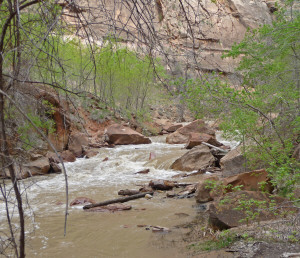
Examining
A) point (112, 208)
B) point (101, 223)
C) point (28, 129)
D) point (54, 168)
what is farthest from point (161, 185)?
point (54, 168)

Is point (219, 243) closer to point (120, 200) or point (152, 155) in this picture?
point (120, 200)

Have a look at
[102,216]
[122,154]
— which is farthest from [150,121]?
[102,216]

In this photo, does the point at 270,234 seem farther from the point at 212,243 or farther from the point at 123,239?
the point at 123,239

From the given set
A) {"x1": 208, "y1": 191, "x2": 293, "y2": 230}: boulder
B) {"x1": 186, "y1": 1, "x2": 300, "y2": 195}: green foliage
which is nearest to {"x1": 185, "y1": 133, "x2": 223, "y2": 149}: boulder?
{"x1": 186, "y1": 1, "x2": 300, "y2": 195}: green foliage

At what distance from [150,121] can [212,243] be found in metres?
23.3

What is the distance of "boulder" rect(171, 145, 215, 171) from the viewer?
10718 mm

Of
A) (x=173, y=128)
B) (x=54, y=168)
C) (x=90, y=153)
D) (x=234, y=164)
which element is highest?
(x=173, y=128)

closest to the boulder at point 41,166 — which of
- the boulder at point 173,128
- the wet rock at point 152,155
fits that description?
the wet rock at point 152,155

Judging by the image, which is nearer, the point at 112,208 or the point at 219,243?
the point at 219,243

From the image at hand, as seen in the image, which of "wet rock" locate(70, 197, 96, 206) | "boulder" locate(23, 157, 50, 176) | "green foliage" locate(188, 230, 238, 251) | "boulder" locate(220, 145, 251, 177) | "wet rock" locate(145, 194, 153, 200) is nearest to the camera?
"green foliage" locate(188, 230, 238, 251)

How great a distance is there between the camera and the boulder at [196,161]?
10718mm

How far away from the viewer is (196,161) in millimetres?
10922

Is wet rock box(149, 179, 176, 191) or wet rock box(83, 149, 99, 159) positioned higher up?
wet rock box(83, 149, 99, 159)

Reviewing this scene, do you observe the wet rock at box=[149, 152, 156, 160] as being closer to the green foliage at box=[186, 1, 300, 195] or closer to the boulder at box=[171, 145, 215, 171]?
the boulder at box=[171, 145, 215, 171]
